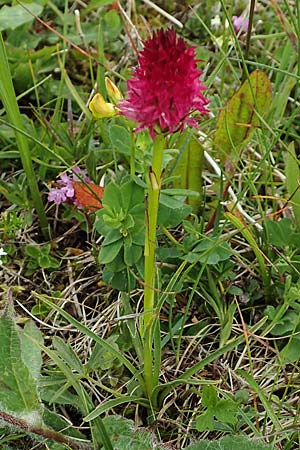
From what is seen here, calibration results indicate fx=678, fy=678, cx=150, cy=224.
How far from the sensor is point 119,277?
1.53 meters

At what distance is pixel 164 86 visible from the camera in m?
1.00

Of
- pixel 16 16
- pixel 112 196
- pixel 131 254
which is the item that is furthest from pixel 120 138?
pixel 16 16

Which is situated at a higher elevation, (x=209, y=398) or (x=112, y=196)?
(x=112, y=196)

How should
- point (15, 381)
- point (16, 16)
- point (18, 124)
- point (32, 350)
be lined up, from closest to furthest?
point (15, 381), point (32, 350), point (18, 124), point (16, 16)

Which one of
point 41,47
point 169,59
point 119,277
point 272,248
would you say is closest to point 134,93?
point 169,59

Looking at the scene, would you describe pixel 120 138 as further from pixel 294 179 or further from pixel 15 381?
pixel 15 381

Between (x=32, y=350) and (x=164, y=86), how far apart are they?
709 mm

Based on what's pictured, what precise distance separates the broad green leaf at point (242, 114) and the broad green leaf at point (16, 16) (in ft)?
2.27

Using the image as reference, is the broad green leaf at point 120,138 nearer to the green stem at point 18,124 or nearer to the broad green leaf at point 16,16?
the green stem at point 18,124

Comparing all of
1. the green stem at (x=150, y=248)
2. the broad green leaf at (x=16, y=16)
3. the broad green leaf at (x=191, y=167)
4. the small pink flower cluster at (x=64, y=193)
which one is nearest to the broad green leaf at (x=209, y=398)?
the green stem at (x=150, y=248)

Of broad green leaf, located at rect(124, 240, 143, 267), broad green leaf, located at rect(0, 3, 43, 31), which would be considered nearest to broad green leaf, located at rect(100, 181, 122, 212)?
broad green leaf, located at rect(124, 240, 143, 267)

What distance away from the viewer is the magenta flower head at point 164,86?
3.28 ft

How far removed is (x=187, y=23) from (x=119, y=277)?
1137mm

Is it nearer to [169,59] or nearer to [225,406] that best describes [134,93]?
[169,59]
